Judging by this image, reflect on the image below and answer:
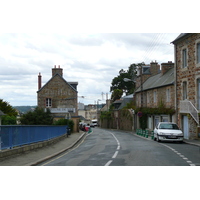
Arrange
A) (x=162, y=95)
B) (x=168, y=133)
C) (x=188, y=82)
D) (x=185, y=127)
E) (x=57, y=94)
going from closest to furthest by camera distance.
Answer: (x=168, y=133)
(x=188, y=82)
(x=185, y=127)
(x=162, y=95)
(x=57, y=94)

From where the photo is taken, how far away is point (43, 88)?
50.8m

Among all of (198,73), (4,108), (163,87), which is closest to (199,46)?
(198,73)

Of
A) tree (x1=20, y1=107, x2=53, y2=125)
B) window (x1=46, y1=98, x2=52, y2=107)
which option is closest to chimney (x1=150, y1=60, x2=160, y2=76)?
window (x1=46, y1=98, x2=52, y2=107)

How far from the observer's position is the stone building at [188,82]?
25953 millimetres

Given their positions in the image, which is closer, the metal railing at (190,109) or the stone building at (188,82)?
the metal railing at (190,109)

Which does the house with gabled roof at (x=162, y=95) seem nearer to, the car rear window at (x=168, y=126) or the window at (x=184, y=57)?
the window at (x=184, y=57)

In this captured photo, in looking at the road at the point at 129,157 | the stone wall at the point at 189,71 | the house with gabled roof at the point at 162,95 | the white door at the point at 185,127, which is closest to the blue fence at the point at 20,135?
the road at the point at 129,157

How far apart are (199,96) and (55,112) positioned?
2758 centimetres

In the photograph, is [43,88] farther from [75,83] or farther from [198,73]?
[198,73]

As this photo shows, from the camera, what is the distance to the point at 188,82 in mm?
27703

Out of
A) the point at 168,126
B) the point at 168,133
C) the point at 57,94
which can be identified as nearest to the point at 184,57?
the point at 168,126

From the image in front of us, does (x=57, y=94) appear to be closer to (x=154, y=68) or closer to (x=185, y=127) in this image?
(x=154, y=68)

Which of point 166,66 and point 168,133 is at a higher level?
point 166,66

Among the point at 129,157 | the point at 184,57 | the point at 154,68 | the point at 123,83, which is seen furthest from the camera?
the point at 123,83
